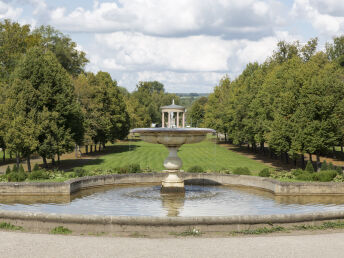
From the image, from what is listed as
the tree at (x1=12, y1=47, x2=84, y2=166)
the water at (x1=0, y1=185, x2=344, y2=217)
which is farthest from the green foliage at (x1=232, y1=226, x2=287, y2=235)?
the tree at (x1=12, y1=47, x2=84, y2=166)

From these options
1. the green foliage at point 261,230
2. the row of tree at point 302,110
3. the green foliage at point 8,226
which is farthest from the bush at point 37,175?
the row of tree at point 302,110

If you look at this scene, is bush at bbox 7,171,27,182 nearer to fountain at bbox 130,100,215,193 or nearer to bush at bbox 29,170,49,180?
bush at bbox 29,170,49,180

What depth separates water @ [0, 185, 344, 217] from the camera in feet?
67.3

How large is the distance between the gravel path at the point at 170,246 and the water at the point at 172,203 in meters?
5.53

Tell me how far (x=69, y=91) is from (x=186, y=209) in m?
29.0

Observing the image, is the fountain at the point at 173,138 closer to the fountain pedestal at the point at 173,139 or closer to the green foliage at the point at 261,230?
the fountain pedestal at the point at 173,139

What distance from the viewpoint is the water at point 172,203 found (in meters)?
20.5

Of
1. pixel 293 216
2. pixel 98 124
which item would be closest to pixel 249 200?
pixel 293 216

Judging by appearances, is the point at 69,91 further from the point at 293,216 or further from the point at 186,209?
the point at 293,216

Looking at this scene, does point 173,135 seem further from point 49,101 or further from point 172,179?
point 49,101

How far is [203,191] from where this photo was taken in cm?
2741

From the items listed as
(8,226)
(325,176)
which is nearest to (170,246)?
(8,226)

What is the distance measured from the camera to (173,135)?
24453mm

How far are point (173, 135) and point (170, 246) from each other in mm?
11726
